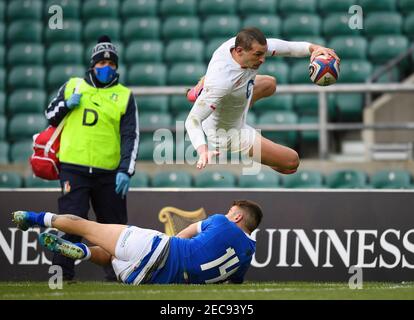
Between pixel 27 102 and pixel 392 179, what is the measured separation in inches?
193

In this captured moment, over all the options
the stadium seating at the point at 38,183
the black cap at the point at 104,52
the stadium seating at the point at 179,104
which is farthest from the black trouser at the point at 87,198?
the stadium seating at the point at 179,104

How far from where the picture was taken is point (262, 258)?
28.8ft

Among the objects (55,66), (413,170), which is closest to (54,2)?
(55,66)

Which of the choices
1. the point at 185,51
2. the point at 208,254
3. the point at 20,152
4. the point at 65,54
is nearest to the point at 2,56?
the point at 65,54

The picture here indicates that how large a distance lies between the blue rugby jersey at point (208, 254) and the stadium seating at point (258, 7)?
6.59m

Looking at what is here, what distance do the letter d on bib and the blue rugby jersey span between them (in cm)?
148

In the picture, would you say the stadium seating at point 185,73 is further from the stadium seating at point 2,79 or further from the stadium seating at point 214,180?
the stadium seating at point 2,79

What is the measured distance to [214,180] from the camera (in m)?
10.9

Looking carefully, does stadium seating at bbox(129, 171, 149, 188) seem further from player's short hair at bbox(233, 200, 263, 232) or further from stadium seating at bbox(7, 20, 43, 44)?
stadium seating at bbox(7, 20, 43, 44)

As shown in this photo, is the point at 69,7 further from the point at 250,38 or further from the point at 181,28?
the point at 250,38

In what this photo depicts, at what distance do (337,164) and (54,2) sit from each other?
5.22 meters

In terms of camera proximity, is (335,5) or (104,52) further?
(335,5)

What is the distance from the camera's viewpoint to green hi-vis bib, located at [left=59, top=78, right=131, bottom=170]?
8148 millimetres
